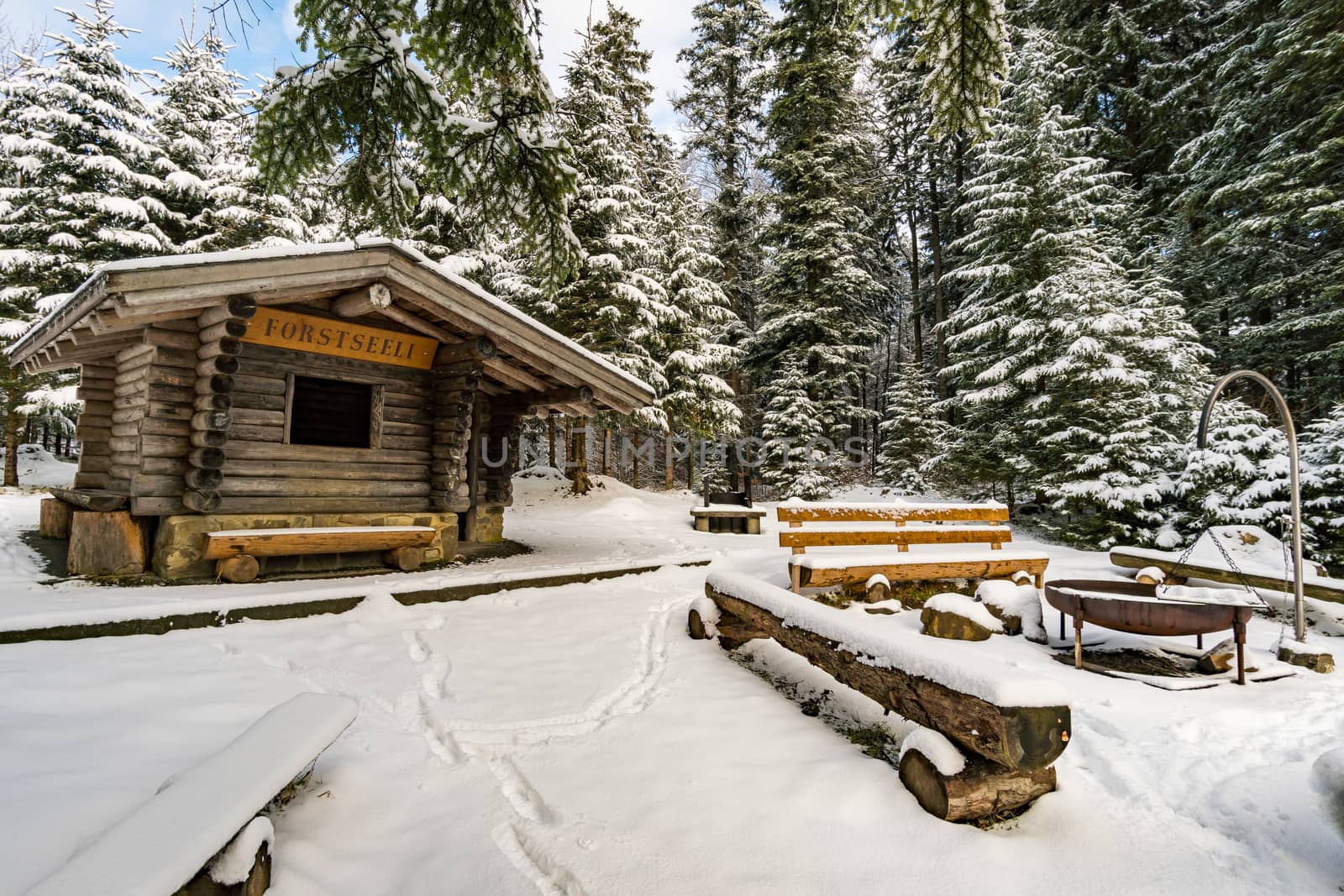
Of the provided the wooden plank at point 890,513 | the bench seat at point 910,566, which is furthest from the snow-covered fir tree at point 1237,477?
the bench seat at point 910,566

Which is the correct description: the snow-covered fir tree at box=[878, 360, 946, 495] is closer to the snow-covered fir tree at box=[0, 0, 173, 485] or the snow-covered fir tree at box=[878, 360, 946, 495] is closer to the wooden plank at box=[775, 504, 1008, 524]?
the wooden plank at box=[775, 504, 1008, 524]

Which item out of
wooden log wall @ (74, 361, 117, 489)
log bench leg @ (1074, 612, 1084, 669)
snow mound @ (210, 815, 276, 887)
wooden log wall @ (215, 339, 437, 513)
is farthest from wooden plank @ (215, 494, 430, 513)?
log bench leg @ (1074, 612, 1084, 669)

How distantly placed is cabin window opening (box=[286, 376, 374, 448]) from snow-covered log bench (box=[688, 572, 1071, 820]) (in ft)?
25.2

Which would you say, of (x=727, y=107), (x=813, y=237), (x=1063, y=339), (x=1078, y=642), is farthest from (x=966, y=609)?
(x=727, y=107)

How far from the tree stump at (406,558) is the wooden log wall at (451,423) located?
0.96 m

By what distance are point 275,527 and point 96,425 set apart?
493cm

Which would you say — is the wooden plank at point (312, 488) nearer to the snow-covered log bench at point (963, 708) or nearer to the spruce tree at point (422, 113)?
the spruce tree at point (422, 113)

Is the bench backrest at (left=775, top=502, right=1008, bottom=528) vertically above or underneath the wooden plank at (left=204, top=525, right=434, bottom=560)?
above

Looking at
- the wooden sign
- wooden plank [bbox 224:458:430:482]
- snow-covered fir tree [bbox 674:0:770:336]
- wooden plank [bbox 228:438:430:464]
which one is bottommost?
wooden plank [bbox 224:458:430:482]

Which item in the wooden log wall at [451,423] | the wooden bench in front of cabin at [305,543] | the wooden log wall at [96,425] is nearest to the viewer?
the wooden bench in front of cabin at [305,543]

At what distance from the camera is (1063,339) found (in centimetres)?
1287

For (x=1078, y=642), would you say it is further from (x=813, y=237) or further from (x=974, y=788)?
(x=813, y=237)

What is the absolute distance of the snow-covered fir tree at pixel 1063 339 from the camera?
11906 millimetres

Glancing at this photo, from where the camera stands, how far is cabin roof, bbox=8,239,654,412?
6.04 metres
